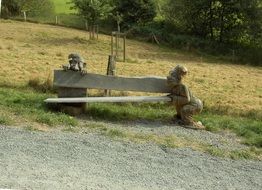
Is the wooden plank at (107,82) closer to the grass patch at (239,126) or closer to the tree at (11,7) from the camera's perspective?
the grass patch at (239,126)

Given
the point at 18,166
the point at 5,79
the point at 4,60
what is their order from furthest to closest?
the point at 4,60, the point at 5,79, the point at 18,166

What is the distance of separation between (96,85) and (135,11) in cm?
2933

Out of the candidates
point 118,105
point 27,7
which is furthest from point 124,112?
point 27,7

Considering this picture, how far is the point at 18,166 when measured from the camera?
5742 millimetres

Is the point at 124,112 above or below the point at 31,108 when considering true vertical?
below

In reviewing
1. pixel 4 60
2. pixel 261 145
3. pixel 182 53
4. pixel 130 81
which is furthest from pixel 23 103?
pixel 182 53

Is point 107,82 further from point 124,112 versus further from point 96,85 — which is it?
point 124,112

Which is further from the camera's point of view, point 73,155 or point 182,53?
point 182,53

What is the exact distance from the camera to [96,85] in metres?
9.12

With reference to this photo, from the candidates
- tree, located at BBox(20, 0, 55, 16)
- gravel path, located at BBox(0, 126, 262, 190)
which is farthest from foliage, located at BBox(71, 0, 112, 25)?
gravel path, located at BBox(0, 126, 262, 190)

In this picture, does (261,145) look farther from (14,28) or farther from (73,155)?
(14,28)

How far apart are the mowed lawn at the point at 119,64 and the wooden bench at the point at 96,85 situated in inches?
81.9

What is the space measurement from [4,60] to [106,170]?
11.8 m

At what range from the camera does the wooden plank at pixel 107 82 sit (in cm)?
897
